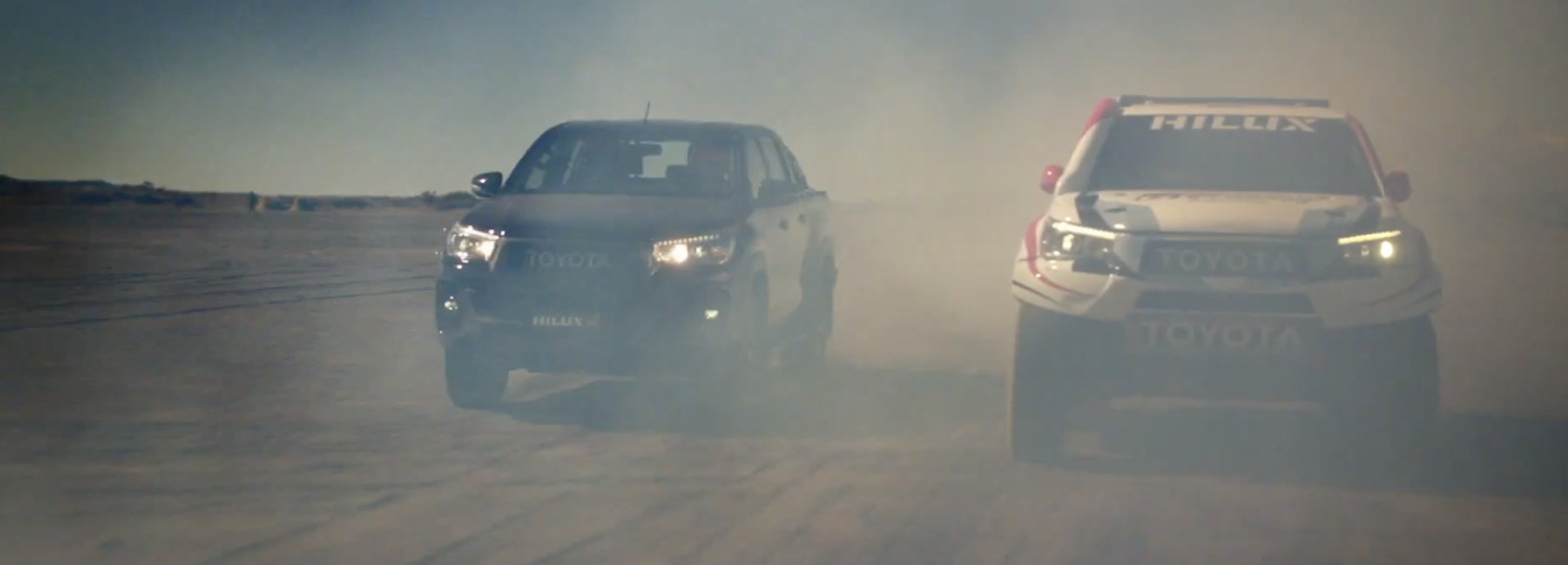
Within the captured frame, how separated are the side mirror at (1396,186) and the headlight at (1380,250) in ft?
3.18

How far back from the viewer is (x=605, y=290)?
9695mm

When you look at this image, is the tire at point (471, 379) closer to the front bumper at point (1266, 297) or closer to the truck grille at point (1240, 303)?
the front bumper at point (1266, 297)

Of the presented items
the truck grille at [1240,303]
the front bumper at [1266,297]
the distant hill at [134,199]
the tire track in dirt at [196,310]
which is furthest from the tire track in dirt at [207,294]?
the distant hill at [134,199]

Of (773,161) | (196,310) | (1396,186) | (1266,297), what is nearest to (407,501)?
(1266,297)

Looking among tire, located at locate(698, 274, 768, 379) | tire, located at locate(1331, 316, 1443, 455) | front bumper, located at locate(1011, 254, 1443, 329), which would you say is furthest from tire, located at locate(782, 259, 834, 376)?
tire, located at locate(1331, 316, 1443, 455)

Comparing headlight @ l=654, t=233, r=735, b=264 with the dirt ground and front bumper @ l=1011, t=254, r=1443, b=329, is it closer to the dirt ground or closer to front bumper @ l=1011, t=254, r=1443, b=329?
the dirt ground

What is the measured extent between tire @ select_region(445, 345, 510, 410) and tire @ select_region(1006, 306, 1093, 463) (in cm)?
323

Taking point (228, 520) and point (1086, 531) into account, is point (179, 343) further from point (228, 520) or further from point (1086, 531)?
point (1086, 531)

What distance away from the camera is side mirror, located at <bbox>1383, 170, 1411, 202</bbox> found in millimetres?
8898

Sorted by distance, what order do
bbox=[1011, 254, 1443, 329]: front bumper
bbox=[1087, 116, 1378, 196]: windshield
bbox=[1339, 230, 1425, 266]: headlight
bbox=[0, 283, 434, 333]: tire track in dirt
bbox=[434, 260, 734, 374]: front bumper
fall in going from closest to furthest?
bbox=[1011, 254, 1443, 329]: front bumper, bbox=[1339, 230, 1425, 266]: headlight, bbox=[1087, 116, 1378, 196]: windshield, bbox=[434, 260, 734, 374]: front bumper, bbox=[0, 283, 434, 333]: tire track in dirt

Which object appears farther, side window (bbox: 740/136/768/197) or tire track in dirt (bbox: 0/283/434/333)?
tire track in dirt (bbox: 0/283/434/333)

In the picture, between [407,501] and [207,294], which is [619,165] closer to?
[407,501]

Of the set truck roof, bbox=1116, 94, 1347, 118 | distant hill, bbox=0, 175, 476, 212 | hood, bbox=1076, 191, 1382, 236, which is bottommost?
distant hill, bbox=0, 175, 476, 212

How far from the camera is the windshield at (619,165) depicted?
11008 mm
